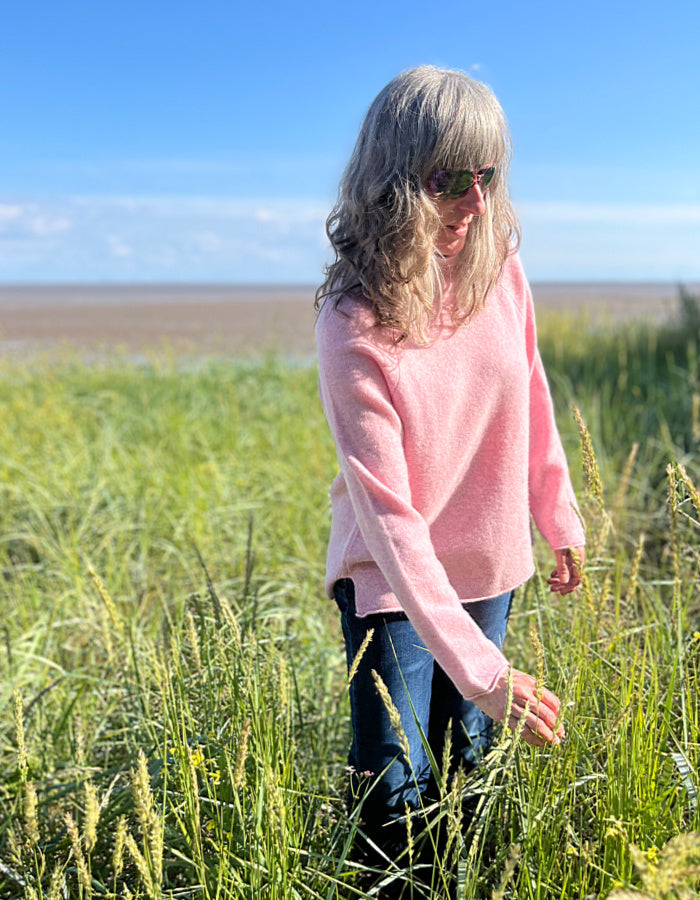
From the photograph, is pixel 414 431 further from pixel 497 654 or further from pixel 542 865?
pixel 542 865

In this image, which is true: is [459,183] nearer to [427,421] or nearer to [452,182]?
[452,182]

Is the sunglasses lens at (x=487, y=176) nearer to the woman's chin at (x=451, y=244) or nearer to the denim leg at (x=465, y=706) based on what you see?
the woman's chin at (x=451, y=244)

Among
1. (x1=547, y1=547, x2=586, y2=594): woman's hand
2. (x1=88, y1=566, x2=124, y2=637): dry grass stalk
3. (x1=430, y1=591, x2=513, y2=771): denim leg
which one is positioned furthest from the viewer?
(x1=547, y1=547, x2=586, y2=594): woman's hand

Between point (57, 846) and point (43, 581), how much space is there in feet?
5.77

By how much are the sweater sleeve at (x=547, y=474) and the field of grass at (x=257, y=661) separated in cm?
10

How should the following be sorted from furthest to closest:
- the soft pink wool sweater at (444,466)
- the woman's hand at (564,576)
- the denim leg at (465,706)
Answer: the woman's hand at (564,576) < the denim leg at (465,706) < the soft pink wool sweater at (444,466)

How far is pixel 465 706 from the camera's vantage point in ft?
5.57

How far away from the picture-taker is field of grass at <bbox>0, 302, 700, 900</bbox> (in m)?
1.26

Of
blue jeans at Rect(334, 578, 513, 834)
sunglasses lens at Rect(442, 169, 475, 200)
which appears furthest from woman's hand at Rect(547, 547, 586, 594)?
sunglasses lens at Rect(442, 169, 475, 200)

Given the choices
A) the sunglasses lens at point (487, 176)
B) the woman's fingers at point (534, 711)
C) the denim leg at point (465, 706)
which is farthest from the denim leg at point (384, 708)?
the sunglasses lens at point (487, 176)

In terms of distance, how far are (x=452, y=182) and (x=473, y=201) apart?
0.06 meters

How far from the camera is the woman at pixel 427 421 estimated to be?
1.32 metres

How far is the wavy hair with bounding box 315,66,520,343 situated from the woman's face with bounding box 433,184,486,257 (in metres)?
0.02

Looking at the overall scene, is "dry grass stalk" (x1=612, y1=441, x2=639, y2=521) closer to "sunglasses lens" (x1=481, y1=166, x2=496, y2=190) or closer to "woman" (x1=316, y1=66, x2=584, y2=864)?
"woman" (x1=316, y1=66, x2=584, y2=864)
